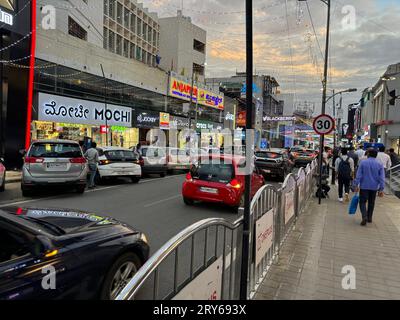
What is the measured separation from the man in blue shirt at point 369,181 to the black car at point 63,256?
224 inches

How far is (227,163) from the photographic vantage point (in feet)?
31.5

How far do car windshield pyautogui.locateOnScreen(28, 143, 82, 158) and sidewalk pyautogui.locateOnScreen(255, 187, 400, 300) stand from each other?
283 inches

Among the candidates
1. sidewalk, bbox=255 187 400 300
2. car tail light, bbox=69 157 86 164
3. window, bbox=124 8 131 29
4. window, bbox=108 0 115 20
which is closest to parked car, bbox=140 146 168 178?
car tail light, bbox=69 157 86 164

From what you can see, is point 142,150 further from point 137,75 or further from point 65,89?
point 137,75

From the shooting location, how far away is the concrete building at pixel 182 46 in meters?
53.8

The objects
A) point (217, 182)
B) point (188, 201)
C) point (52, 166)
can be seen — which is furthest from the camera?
point (52, 166)

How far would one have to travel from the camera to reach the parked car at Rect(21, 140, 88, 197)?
10555 mm

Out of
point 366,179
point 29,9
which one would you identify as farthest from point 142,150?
point 366,179

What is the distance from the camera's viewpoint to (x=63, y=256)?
10.2 feet

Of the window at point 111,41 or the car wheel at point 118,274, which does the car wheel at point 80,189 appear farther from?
the window at point 111,41

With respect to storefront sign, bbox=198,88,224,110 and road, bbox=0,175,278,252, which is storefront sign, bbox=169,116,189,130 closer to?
storefront sign, bbox=198,88,224,110

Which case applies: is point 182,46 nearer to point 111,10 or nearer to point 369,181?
point 111,10

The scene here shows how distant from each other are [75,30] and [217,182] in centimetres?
2776

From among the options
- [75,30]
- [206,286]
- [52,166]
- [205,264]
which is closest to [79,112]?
[75,30]
